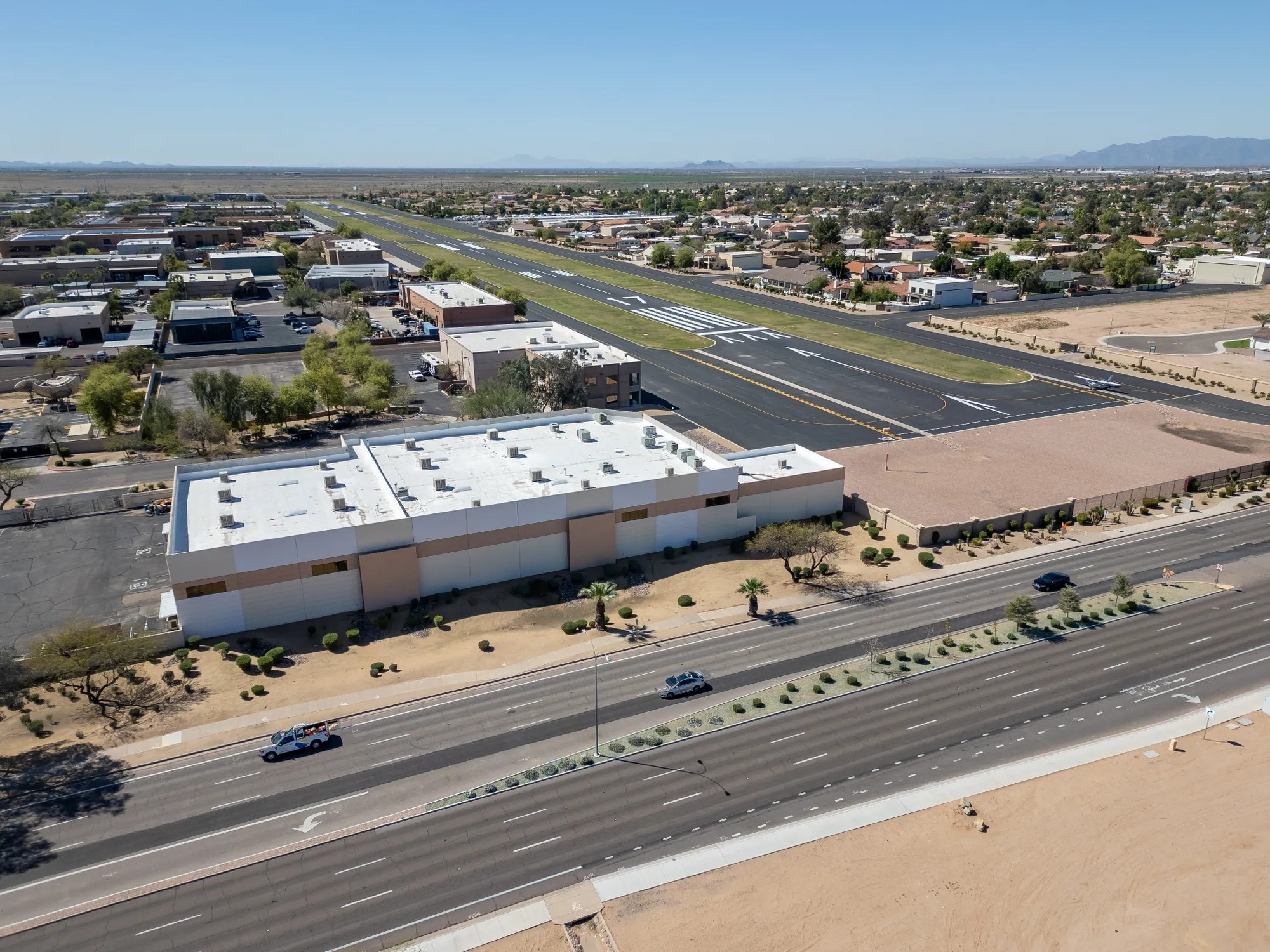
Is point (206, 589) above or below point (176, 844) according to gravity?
above

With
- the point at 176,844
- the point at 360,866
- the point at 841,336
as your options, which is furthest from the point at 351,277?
the point at 360,866

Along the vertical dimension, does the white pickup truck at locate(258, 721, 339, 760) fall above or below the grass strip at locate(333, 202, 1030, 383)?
below

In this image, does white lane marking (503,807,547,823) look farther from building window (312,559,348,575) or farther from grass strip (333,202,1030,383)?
grass strip (333,202,1030,383)

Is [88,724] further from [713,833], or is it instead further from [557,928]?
[713,833]

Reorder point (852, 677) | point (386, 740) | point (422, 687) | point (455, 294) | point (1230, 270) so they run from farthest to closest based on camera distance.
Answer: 1. point (1230, 270)
2. point (455, 294)
3. point (852, 677)
4. point (422, 687)
5. point (386, 740)

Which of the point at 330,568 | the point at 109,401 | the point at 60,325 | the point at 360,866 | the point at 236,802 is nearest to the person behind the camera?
the point at 360,866

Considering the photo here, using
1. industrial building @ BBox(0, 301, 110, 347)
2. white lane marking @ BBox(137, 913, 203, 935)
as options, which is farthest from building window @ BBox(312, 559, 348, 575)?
industrial building @ BBox(0, 301, 110, 347)

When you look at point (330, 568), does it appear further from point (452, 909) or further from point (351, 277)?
point (351, 277)
